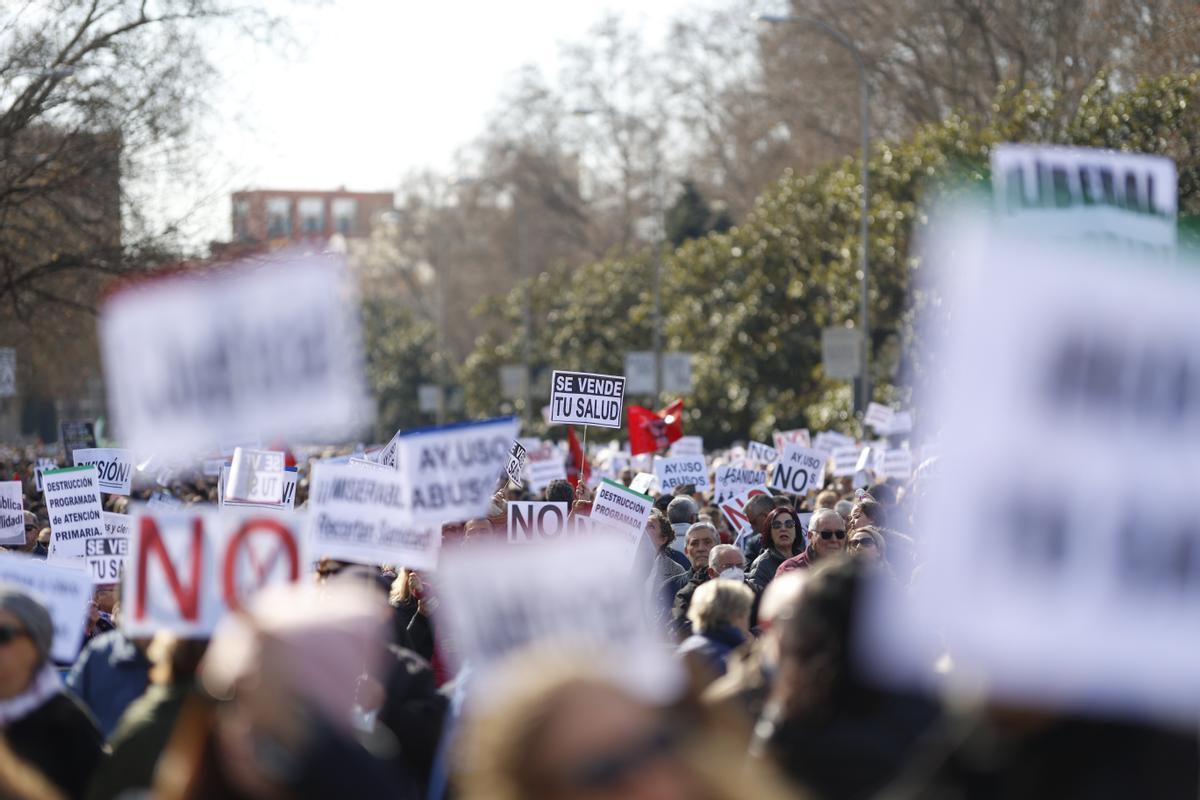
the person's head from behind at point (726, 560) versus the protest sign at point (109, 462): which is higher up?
the person's head from behind at point (726, 560)

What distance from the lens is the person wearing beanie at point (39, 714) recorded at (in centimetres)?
439

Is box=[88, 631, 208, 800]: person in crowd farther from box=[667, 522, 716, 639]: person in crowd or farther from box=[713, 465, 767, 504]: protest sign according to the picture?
box=[713, 465, 767, 504]: protest sign

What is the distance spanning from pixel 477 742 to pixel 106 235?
22630 millimetres

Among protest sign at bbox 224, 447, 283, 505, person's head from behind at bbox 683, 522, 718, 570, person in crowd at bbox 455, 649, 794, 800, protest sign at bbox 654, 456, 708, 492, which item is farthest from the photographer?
protest sign at bbox 654, 456, 708, 492

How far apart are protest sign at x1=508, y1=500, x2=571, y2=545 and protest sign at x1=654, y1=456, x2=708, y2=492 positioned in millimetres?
5368

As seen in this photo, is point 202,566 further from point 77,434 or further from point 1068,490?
point 77,434

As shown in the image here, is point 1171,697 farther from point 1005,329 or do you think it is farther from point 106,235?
point 106,235

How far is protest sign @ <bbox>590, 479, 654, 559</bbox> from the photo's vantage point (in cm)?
985

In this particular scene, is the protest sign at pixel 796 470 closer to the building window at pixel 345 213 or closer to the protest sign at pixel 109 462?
the protest sign at pixel 109 462

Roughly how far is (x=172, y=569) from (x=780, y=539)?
5.71 m

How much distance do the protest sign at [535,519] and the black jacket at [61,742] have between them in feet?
19.9

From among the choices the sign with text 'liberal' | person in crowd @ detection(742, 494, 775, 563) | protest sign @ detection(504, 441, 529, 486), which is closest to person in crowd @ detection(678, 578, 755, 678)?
person in crowd @ detection(742, 494, 775, 563)

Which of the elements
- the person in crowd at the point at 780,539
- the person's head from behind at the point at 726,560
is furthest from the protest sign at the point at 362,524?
the person in crowd at the point at 780,539

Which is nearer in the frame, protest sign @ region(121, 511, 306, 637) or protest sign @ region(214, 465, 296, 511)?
protest sign @ region(121, 511, 306, 637)
